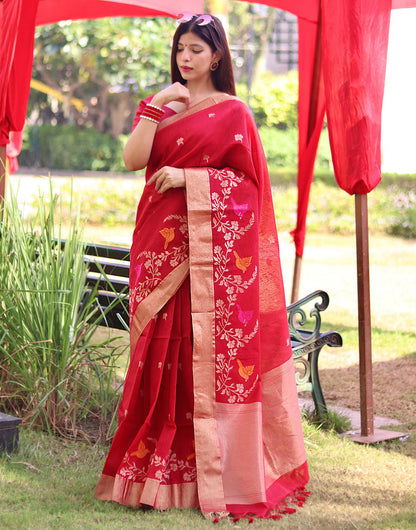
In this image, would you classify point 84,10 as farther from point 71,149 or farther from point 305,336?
point 71,149

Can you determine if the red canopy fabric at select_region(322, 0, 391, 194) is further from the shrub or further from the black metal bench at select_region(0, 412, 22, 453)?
the shrub

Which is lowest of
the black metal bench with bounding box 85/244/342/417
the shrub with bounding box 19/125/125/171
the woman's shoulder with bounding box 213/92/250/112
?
the black metal bench with bounding box 85/244/342/417

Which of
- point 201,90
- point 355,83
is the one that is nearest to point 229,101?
point 201,90

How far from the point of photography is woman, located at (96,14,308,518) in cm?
321

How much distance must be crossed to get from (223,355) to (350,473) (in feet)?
3.34

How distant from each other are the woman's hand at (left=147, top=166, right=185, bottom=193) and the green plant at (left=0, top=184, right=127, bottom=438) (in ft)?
3.19

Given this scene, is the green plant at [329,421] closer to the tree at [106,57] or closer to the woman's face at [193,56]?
the woman's face at [193,56]

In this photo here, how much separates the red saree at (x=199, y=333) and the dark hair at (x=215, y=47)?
108mm

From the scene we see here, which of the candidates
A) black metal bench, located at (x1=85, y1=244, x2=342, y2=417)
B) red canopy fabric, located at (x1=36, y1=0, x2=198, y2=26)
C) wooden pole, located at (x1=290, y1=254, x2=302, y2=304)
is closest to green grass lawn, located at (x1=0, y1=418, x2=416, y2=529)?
black metal bench, located at (x1=85, y1=244, x2=342, y2=417)

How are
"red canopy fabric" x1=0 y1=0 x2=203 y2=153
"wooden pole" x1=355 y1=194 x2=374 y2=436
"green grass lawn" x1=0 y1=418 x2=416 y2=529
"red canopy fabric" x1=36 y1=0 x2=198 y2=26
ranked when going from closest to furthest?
1. "green grass lawn" x1=0 y1=418 x2=416 y2=529
2. "wooden pole" x1=355 y1=194 x2=374 y2=436
3. "red canopy fabric" x1=0 y1=0 x2=203 y2=153
4. "red canopy fabric" x1=36 y1=0 x2=198 y2=26

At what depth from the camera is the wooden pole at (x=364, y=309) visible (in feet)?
14.1

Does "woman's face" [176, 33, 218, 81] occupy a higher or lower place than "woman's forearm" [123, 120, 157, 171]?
higher

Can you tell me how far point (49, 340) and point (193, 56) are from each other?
1.51 m

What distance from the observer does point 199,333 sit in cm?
322
